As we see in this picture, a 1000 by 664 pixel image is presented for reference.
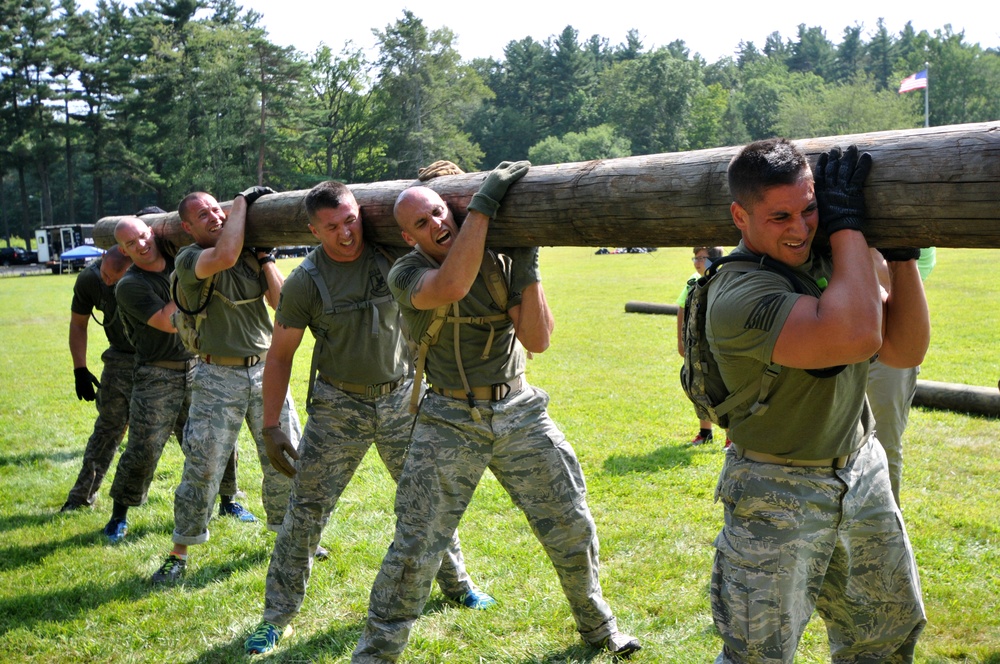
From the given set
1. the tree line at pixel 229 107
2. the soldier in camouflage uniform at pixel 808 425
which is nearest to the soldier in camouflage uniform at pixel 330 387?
the soldier in camouflage uniform at pixel 808 425

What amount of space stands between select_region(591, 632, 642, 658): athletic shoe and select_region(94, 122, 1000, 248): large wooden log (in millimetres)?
1997

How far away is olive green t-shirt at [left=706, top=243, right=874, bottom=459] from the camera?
9.41ft

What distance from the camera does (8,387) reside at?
45.9 feet

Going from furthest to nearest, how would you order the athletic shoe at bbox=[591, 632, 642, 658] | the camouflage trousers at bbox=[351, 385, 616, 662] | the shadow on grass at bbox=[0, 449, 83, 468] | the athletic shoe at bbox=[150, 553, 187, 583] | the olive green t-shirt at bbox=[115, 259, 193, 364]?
the shadow on grass at bbox=[0, 449, 83, 468], the olive green t-shirt at bbox=[115, 259, 193, 364], the athletic shoe at bbox=[150, 553, 187, 583], the athletic shoe at bbox=[591, 632, 642, 658], the camouflage trousers at bbox=[351, 385, 616, 662]

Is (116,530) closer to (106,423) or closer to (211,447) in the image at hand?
(106,423)

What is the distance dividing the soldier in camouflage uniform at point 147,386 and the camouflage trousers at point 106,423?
0.76 metres

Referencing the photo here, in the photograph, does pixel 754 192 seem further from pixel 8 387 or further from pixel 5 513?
pixel 8 387

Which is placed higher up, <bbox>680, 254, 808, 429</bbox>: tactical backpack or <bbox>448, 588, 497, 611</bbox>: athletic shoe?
<bbox>680, 254, 808, 429</bbox>: tactical backpack

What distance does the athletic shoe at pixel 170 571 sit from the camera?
5938 millimetres

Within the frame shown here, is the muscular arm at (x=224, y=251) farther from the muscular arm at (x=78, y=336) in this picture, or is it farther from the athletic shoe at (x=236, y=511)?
the muscular arm at (x=78, y=336)

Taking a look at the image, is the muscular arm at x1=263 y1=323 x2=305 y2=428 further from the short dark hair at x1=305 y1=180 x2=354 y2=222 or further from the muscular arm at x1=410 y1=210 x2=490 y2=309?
the muscular arm at x1=410 y1=210 x2=490 y2=309

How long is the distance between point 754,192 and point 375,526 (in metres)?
4.64

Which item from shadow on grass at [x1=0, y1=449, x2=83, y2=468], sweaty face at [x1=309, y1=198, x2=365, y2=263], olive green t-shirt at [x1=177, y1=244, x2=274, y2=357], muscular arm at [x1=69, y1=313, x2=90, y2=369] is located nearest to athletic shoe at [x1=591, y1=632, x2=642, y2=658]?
sweaty face at [x1=309, y1=198, x2=365, y2=263]

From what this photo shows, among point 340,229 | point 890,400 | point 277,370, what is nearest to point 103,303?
point 277,370
